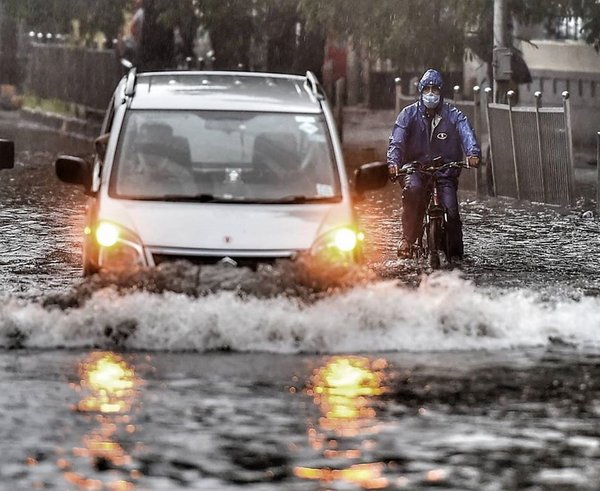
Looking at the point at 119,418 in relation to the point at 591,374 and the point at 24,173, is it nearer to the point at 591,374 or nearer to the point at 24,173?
the point at 591,374

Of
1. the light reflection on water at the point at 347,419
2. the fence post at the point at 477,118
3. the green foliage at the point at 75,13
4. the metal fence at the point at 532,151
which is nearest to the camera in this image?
the light reflection on water at the point at 347,419

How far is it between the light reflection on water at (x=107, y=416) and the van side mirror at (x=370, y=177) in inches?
81.5

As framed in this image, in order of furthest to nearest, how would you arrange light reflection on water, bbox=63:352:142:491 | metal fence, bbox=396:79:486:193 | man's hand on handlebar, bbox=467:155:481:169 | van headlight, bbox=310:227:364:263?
metal fence, bbox=396:79:486:193, man's hand on handlebar, bbox=467:155:481:169, van headlight, bbox=310:227:364:263, light reflection on water, bbox=63:352:142:491

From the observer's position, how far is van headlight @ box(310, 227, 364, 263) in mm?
11875

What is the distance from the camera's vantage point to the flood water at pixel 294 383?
8156 mm

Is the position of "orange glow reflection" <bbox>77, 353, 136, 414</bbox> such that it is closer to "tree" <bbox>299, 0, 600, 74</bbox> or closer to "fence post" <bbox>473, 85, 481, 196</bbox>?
"fence post" <bbox>473, 85, 481, 196</bbox>

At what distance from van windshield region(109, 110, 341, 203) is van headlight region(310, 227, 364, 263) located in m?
0.38

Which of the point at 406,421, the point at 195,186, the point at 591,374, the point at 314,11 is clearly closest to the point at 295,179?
the point at 195,186

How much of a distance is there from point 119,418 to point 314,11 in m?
26.8

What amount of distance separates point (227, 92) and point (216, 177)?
863 millimetres

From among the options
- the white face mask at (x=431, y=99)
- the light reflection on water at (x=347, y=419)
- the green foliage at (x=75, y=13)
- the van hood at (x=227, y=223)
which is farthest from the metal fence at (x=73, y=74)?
the light reflection on water at (x=347, y=419)

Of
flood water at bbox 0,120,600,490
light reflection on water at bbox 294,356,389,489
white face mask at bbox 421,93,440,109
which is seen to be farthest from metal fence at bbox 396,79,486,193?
light reflection on water at bbox 294,356,389,489

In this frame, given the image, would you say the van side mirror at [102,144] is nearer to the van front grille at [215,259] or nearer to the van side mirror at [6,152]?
the van side mirror at [6,152]

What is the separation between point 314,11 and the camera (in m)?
35.7
